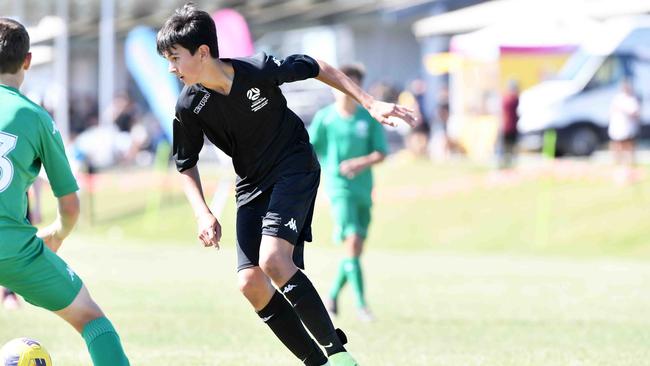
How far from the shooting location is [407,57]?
136 ft

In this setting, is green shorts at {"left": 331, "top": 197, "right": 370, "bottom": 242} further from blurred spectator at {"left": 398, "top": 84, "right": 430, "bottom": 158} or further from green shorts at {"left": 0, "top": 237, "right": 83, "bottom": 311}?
blurred spectator at {"left": 398, "top": 84, "right": 430, "bottom": 158}

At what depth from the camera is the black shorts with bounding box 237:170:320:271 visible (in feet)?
20.5

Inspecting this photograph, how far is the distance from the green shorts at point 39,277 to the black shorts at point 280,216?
1306mm

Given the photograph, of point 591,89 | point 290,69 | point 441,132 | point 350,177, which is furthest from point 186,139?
point 441,132

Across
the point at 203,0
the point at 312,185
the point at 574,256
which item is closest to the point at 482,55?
the point at 574,256

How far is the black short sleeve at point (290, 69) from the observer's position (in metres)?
6.29

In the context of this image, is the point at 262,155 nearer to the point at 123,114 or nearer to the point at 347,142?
the point at 347,142

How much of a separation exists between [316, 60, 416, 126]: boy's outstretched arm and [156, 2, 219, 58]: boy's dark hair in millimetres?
706

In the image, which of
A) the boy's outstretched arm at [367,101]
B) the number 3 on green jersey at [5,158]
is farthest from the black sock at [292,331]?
the number 3 on green jersey at [5,158]

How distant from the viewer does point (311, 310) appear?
6277 mm

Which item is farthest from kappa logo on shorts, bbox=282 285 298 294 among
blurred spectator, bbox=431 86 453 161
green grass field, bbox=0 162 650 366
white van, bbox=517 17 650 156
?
blurred spectator, bbox=431 86 453 161

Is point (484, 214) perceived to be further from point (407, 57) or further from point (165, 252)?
point (407, 57)

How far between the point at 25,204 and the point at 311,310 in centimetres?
168

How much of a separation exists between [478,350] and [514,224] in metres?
12.6
